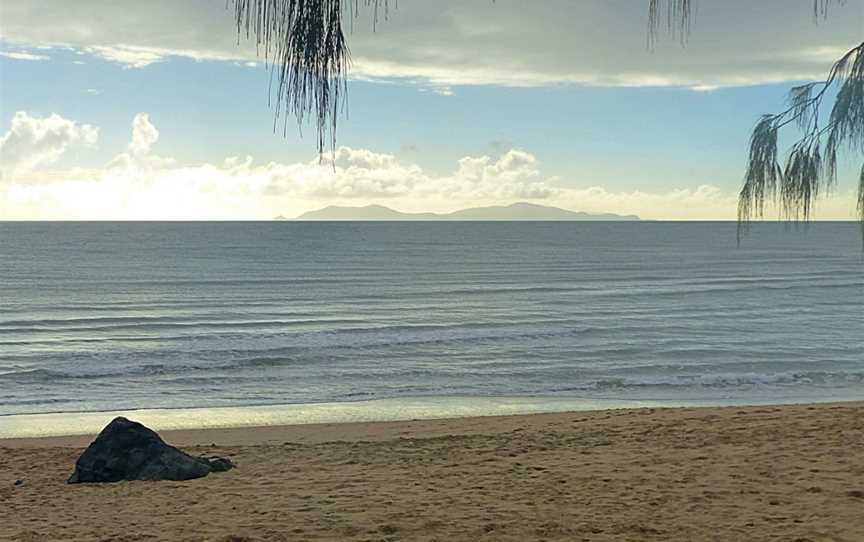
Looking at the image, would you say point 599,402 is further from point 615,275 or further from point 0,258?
point 0,258

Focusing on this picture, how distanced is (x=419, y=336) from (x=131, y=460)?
55.2 ft

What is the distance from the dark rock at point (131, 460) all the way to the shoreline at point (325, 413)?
4.46 meters

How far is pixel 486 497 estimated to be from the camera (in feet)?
24.4

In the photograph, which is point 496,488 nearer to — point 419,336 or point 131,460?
point 131,460

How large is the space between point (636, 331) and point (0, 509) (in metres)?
21.7

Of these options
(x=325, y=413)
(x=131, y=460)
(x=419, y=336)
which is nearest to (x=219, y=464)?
(x=131, y=460)

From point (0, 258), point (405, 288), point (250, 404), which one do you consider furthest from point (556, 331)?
point (0, 258)

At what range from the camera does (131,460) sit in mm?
8781

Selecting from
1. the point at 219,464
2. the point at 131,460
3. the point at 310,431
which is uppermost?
the point at 131,460

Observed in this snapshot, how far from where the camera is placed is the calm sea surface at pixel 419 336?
17.7 m

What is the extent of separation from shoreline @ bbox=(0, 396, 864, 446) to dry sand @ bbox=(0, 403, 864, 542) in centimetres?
174

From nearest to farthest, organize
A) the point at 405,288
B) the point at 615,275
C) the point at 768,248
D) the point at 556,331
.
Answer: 1. the point at 556,331
2. the point at 405,288
3. the point at 615,275
4. the point at 768,248

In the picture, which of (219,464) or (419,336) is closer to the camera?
(219,464)

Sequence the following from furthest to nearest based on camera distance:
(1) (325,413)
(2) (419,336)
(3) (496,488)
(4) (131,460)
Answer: (2) (419,336)
(1) (325,413)
(4) (131,460)
(3) (496,488)
